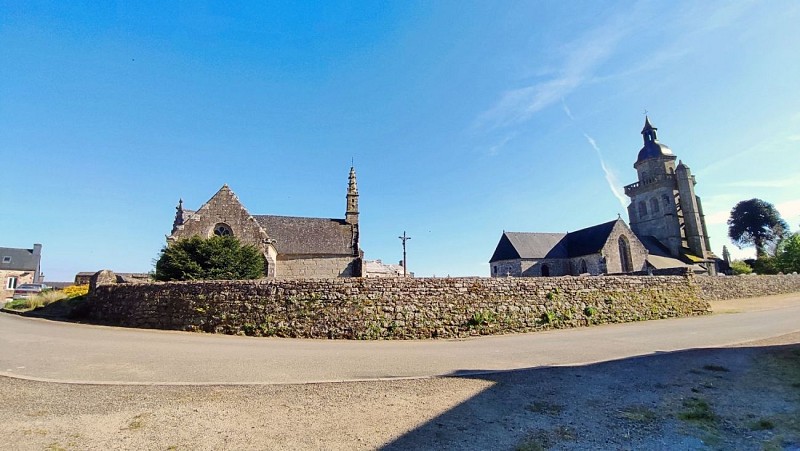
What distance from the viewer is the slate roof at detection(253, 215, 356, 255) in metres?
26.9

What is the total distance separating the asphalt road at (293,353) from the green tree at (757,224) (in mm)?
64935

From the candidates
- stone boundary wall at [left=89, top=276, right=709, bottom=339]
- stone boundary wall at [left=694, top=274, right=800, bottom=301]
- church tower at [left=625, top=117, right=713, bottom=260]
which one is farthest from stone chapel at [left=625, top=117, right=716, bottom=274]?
stone boundary wall at [left=89, top=276, right=709, bottom=339]

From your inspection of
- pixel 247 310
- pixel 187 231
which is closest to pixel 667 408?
pixel 247 310

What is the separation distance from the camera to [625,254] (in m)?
38.3

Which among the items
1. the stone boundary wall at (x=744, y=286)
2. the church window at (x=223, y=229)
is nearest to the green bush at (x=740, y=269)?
the stone boundary wall at (x=744, y=286)

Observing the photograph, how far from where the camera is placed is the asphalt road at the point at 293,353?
6.36 m

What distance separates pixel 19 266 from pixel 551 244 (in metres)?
69.1

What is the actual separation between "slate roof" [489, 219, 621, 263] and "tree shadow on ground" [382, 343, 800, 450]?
34.4 m

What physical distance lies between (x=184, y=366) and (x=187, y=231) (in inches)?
688

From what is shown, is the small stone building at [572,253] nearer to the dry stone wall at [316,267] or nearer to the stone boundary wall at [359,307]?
the dry stone wall at [316,267]

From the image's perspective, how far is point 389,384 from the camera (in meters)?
5.78

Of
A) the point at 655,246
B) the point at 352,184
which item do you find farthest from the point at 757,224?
the point at 352,184

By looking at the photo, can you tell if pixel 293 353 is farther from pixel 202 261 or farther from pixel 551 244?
pixel 551 244

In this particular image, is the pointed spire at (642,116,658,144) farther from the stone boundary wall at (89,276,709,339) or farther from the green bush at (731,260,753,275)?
the stone boundary wall at (89,276,709,339)
